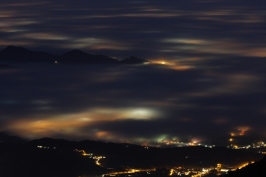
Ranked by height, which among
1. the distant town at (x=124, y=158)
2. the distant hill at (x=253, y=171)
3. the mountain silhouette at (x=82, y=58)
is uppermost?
the mountain silhouette at (x=82, y=58)

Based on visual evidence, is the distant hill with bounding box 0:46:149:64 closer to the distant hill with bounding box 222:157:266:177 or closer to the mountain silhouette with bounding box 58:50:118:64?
the mountain silhouette with bounding box 58:50:118:64

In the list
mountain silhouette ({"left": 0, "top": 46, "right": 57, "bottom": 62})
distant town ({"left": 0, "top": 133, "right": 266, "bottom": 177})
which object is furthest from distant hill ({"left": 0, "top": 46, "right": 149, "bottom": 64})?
distant town ({"left": 0, "top": 133, "right": 266, "bottom": 177})

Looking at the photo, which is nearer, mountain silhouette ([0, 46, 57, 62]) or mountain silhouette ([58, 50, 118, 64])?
mountain silhouette ([58, 50, 118, 64])

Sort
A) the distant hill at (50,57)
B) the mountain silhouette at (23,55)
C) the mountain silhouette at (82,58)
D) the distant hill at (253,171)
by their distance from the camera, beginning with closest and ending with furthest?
the distant hill at (253,171) → the mountain silhouette at (82,58) → the distant hill at (50,57) → the mountain silhouette at (23,55)

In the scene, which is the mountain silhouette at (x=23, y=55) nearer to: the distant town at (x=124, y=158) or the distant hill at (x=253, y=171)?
the distant town at (x=124, y=158)

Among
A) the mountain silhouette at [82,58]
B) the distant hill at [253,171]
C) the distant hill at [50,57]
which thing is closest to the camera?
the distant hill at [253,171]

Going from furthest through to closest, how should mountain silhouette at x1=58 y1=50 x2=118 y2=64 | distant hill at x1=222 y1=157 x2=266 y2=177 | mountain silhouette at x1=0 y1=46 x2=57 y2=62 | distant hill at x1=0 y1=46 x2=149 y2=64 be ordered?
mountain silhouette at x1=0 y1=46 x2=57 y2=62 → distant hill at x1=0 y1=46 x2=149 y2=64 → mountain silhouette at x1=58 y1=50 x2=118 y2=64 → distant hill at x1=222 y1=157 x2=266 y2=177

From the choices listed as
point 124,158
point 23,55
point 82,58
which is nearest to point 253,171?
point 124,158

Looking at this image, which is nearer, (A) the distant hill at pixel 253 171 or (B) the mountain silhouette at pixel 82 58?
(A) the distant hill at pixel 253 171

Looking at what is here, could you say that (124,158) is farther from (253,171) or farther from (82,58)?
(82,58)

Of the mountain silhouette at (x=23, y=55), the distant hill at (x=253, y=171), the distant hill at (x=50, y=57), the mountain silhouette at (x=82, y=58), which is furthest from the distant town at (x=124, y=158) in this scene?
the mountain silhouette at (x=23, y=55)
